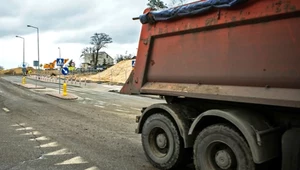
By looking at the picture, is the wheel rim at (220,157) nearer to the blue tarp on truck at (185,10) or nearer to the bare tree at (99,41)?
the blue tarp on truck at (185,10)

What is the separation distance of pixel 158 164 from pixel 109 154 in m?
1.44

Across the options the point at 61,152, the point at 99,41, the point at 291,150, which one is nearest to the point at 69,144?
the point at 61,152

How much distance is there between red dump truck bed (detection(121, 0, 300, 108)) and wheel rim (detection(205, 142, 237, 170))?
64 centimetres

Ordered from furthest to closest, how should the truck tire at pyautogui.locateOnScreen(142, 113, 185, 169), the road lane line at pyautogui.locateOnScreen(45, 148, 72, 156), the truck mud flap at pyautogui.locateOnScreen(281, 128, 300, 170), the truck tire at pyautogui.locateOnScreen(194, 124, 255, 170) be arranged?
the road lane line at pyautogui.locateOnScreen(45, 148, 72, 156)
the truck tire at pyautogui.locateOnScreen(142, 113, 185, 169)
the truck tire at pyautogui.locateOnScreen(194, 124, 255, 170)
the truck mud flap at pyautogui.locateOnScreen(281, 128, 300, 170)

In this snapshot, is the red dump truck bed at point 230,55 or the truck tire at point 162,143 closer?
the red dump truck bed at point 230,55

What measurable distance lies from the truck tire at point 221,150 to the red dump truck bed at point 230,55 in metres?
0.45

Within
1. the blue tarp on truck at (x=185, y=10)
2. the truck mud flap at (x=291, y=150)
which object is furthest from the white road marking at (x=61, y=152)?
the truck mud flap at (x=291, y=150)

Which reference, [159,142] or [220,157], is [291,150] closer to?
[220,157]

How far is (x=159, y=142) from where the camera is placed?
5680mm

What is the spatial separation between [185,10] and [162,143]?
2186 mm

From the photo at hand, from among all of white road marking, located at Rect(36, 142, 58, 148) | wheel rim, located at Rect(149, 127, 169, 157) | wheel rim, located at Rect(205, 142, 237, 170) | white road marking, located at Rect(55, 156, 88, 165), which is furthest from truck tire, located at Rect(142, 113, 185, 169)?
white road marking, located at Rect(36, 142, 58, 148)

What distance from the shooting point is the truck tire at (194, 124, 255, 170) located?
4074 mm

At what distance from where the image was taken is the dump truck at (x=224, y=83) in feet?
12.6

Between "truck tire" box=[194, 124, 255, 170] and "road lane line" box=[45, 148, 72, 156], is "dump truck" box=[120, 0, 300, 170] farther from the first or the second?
"road lane line" box=[45, 148, 72, 156]
